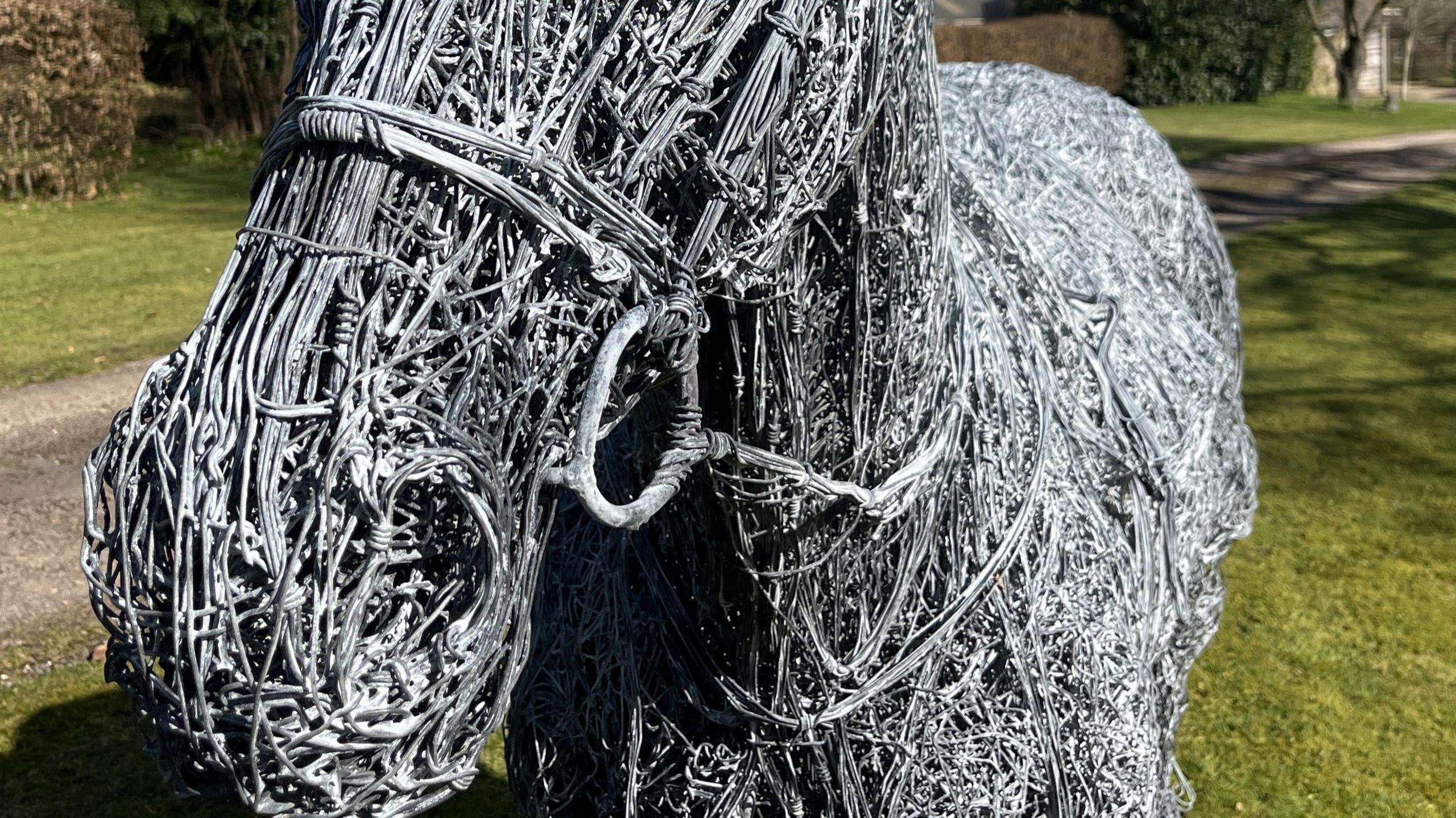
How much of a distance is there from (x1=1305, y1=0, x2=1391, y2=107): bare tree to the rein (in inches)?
1211

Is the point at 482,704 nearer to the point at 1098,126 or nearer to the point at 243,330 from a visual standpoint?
the point at 243,330

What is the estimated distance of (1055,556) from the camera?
2295mm

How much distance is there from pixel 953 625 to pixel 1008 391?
1.41 ft

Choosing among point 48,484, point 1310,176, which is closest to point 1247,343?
point 48,484

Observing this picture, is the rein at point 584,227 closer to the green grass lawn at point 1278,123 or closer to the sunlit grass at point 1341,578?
the sunlit grass at point 1341,578

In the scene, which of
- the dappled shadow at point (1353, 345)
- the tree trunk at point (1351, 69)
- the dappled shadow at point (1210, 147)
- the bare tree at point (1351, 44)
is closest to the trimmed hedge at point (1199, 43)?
the bare tree at point (1351, 44)

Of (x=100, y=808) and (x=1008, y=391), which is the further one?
(x=100, y=808)

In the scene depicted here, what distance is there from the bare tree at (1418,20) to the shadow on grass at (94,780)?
32.7m

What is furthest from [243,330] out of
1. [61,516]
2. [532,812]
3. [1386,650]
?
[61,516]

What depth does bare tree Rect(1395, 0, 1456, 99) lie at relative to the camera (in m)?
32.2

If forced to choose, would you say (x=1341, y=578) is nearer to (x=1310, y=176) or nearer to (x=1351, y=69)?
(x=1310, y=176)

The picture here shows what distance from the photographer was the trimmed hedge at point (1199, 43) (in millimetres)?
25953

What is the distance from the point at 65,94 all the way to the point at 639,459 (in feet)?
52.8

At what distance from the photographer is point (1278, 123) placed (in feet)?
79.1
